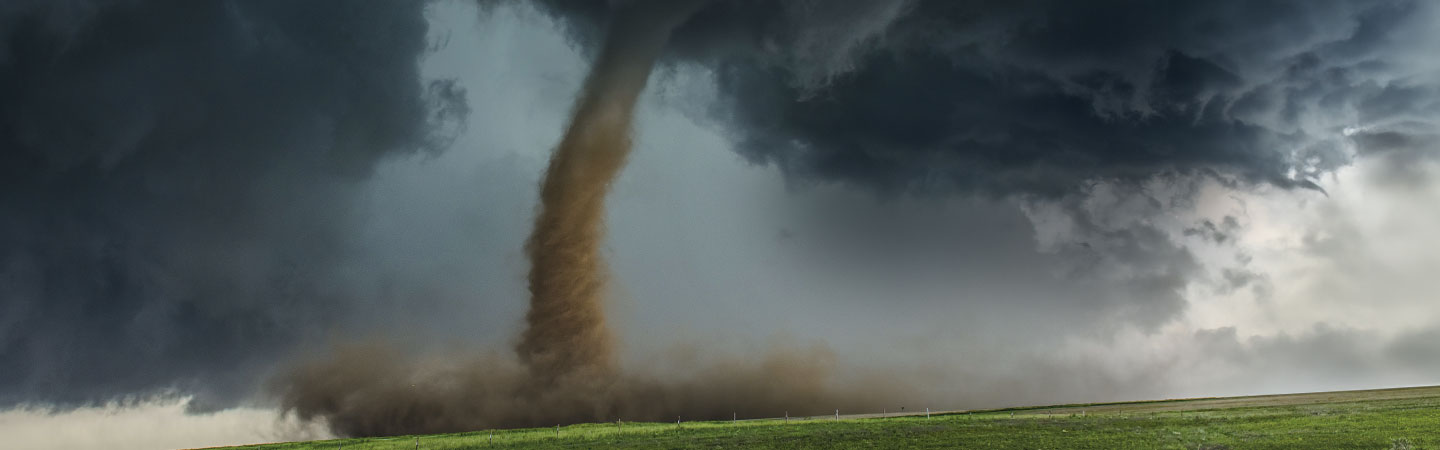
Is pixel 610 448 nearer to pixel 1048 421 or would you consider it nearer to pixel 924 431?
pixel 924 431

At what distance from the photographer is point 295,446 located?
121062 mm

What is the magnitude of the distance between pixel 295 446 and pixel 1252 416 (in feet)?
438

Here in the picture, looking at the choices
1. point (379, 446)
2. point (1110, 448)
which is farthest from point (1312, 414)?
point (379, 446)

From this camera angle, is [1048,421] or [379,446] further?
[379,446]

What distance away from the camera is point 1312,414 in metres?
87.2

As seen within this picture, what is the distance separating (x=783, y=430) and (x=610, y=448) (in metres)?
23.5

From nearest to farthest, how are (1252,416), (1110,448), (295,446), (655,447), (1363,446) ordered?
(1363,446), (1110,448), (655,447), (1252,416), (295,446)

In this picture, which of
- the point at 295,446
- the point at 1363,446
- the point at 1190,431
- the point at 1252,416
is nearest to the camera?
the point at 1363,446

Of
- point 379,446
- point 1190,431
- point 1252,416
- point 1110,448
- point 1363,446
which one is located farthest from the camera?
point 379,446

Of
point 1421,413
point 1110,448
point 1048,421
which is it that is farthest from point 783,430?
point 1421,413

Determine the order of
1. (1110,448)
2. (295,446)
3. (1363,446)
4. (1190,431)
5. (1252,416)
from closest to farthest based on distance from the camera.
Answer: (1363,446), (1110,448), (1190,431), (1252,416), (295,446)

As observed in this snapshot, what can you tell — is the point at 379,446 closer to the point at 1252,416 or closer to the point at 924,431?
the point at 924,431

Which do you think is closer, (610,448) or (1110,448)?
(1110,448)

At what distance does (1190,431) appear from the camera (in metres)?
74.9
